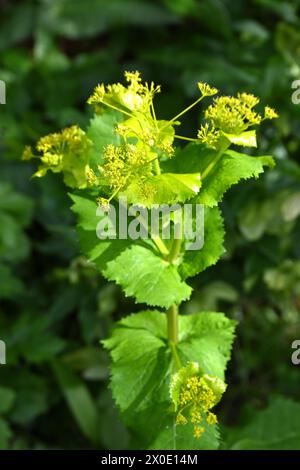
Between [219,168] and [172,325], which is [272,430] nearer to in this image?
[172,325]

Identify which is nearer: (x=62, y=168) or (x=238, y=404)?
(x=62, y=168)

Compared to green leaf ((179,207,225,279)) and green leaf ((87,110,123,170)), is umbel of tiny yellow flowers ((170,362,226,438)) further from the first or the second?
green leaf ((87,110,123,170))

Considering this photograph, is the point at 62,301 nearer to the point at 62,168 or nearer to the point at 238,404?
the point at 238,404

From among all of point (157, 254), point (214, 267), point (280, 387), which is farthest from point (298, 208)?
point (157, 254)

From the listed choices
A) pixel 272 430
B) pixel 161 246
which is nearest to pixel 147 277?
pixel 161 246

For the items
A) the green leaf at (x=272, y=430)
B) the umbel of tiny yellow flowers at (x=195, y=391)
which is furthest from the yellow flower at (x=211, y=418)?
the green leaf at (x=272, y=430)

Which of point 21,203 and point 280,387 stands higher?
point 21,203

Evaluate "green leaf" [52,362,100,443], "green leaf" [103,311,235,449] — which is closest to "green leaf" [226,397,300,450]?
"green leaf" [103,311,235,449]

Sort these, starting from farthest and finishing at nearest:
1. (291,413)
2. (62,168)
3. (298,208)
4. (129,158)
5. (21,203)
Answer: (21,203) < (298,208) < (291,413) < (62,168) < (129,158)
